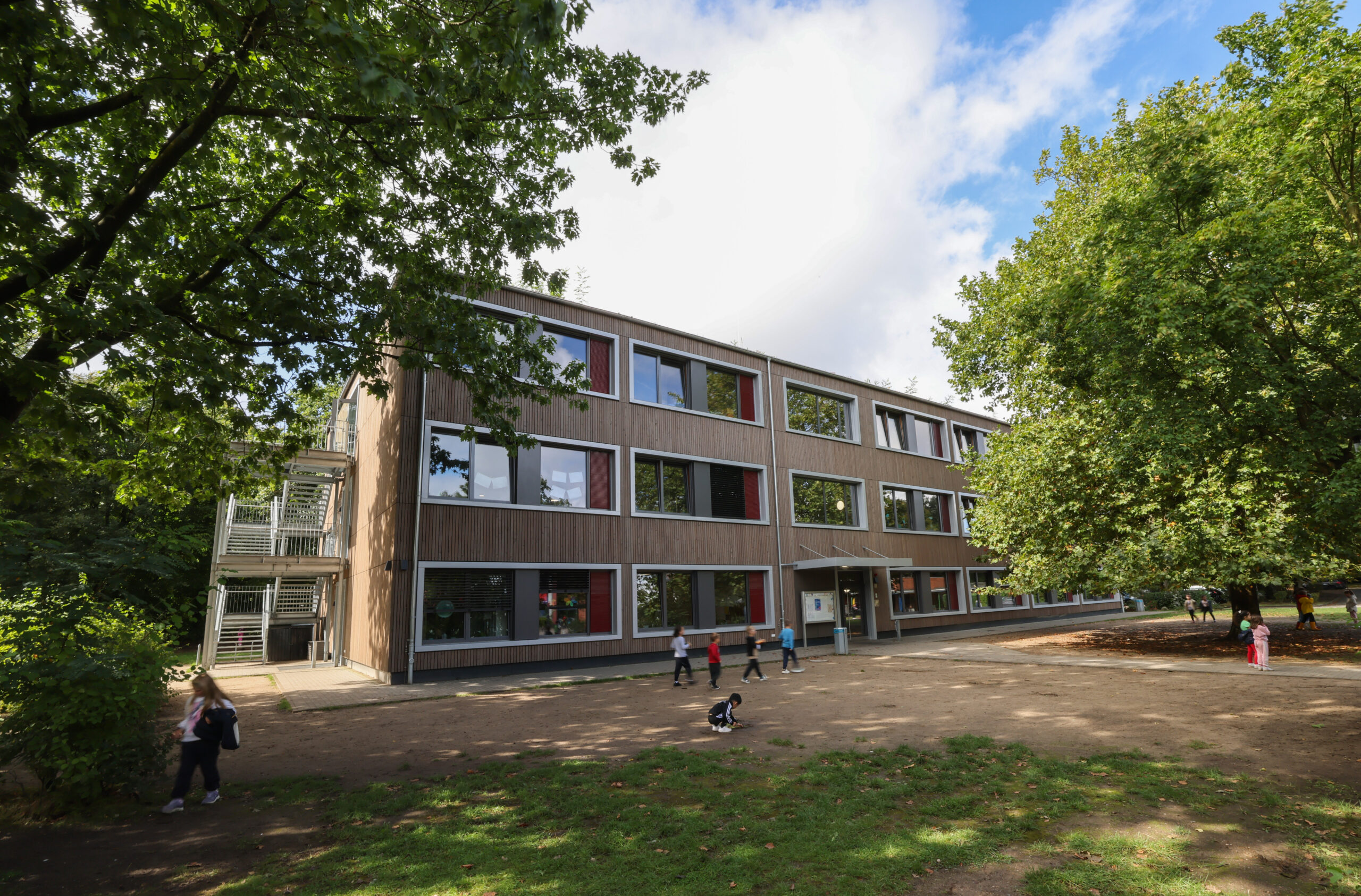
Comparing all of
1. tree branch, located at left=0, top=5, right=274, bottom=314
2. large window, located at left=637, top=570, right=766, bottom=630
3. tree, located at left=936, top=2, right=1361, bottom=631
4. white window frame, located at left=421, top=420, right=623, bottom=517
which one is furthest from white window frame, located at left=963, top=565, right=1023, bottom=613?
tree branch, located at left=0, top=5, right=274, bottom=314

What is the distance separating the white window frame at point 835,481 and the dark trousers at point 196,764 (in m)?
21.4

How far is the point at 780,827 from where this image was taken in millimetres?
6387

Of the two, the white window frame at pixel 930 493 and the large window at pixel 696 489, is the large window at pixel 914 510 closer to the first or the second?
the white window frame at pixel 930 493

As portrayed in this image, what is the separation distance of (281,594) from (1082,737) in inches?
1264

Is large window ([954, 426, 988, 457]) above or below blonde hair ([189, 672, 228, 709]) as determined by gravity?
above

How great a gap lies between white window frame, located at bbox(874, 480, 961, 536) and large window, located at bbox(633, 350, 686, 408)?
11.4 meters

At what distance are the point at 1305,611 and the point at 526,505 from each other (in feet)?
95.2

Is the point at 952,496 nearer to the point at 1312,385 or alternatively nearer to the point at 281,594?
the point at 1312,385

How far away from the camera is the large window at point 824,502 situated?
27.9 m

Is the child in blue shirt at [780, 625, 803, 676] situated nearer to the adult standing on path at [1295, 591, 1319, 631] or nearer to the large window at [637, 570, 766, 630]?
the large window at [637, 570, 766, 630]

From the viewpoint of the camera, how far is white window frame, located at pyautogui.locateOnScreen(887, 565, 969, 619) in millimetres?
30188

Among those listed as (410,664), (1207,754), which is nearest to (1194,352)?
(1207,754)

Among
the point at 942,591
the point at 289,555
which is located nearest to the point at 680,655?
the point at 289,555

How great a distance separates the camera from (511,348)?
12.5 meters
